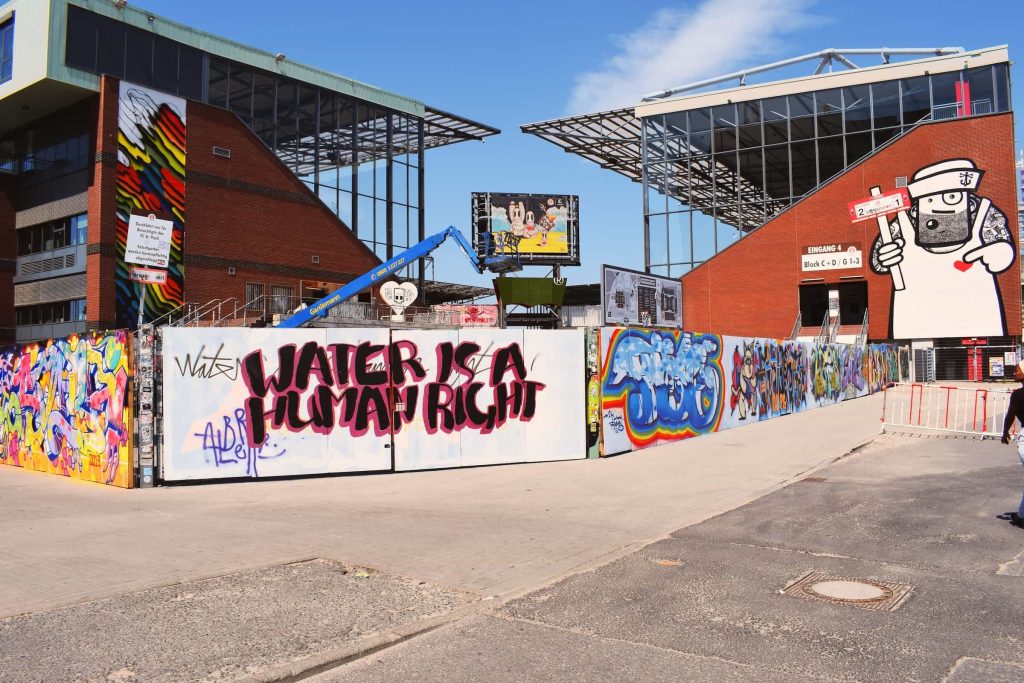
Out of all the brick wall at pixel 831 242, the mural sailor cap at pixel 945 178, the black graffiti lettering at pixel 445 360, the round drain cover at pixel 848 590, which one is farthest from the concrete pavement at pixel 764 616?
the mural sailor cap at pixel 945 178

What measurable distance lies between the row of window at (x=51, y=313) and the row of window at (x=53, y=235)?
2.53 m

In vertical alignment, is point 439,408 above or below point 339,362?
below

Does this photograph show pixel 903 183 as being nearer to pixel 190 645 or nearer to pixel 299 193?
pixel 299 193

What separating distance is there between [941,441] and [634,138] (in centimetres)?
4029

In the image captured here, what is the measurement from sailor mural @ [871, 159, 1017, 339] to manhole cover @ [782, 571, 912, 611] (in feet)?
136

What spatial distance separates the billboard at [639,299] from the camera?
41.1m

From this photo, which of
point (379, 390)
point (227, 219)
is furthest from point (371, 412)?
point (227, 219)

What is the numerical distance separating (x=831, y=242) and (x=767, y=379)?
2606cm

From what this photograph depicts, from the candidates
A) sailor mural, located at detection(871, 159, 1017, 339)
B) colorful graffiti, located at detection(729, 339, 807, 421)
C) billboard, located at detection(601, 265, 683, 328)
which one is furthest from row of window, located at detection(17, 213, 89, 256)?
sailor mural, located at detection(871, 159, 1017, 339)

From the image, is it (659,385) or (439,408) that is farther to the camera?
(659,385)

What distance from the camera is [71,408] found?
46.9ft

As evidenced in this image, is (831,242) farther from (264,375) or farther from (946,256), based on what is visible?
(264,375)

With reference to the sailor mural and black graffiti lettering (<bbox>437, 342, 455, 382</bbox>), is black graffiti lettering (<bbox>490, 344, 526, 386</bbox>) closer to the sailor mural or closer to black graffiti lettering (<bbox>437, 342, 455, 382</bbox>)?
black graffiti lettering (<bbox>437, 342, 455, 382</bbox>)

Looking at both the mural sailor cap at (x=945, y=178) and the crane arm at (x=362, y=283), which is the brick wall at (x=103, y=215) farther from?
the mural sailor cap at (x=945, y=178)
